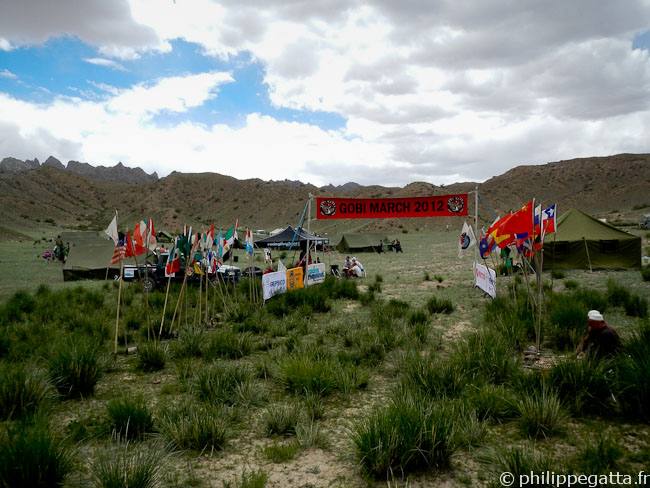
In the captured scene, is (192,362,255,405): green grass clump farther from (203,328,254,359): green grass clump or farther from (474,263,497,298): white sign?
(474,263,497,298): white sign

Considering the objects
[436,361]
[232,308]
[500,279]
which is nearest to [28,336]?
[232,308]

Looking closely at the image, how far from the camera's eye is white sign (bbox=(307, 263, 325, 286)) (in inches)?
618

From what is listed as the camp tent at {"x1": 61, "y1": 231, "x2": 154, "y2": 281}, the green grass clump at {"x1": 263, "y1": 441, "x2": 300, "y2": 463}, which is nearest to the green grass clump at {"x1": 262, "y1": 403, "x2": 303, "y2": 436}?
the green grass clump at {"x1": 263, "y1": 441, "x2": 300, "y2": 463}

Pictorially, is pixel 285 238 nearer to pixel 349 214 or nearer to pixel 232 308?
pixel 349 214

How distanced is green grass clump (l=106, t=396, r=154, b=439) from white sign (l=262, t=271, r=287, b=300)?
297 inches

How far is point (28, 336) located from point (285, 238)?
1597cm

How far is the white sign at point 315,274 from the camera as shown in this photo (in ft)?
51.5

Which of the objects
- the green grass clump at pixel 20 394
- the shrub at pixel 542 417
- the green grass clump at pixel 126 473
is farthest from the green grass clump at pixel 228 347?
the shrub at pixel 542 417

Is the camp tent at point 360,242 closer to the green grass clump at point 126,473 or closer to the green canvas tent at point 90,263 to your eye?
the green canvas tent at point 90,263

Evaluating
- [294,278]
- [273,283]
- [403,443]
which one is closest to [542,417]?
[403,443]

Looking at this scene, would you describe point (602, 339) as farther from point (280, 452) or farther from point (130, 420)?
point (130, 420)

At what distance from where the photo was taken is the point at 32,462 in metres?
3.65

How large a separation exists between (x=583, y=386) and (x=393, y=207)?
11.4 meters

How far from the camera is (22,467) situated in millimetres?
3580
